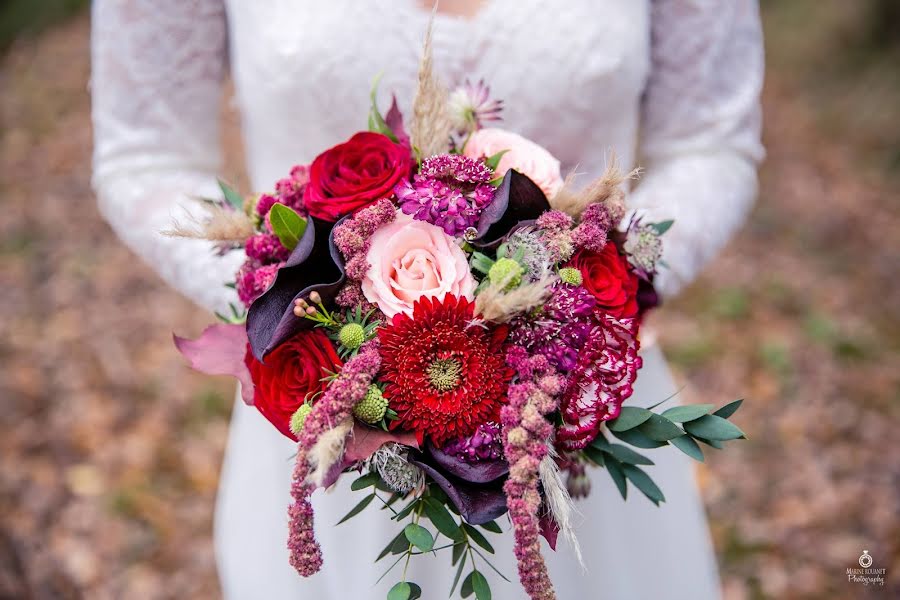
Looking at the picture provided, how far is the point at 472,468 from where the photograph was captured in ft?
3.60

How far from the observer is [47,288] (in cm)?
A: 488

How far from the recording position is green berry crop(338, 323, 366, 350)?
112cm

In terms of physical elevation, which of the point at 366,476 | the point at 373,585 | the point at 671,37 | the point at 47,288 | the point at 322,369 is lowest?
the point at 47,288

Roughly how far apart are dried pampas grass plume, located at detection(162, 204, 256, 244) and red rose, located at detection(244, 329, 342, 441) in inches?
9.4

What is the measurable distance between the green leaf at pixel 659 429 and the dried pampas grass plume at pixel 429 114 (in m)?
0.56

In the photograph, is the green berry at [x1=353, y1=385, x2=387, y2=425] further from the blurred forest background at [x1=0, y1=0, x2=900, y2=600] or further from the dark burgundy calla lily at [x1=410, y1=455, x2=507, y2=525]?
the blurred forest background at [x1=0, y1=0, x2=900, y2=600]

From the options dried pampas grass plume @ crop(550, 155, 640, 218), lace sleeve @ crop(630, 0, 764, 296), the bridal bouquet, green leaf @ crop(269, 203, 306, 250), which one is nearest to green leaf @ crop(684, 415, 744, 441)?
the bridal bouquet

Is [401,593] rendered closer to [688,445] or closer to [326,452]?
[326,452]

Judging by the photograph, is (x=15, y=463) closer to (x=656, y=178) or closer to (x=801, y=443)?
(x=656, y=178)

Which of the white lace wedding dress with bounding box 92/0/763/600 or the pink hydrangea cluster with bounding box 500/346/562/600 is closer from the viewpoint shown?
the pink hydrangea cluster with bounding box 500/346/562/600

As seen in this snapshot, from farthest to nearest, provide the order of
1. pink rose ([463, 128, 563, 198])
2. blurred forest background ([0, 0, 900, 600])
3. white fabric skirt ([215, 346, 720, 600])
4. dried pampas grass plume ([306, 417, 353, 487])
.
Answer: blurred forest background ([0, 0, 900, 600])
white fabric skirt ([215, 346, 720, 600])
pink rose ([463, 128, 563, 198])
dried pampas grass plume ([306, 417, 353, 487])

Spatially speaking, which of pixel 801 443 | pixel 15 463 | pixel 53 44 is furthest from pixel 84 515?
pixel 53 44

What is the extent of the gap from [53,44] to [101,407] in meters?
5.82

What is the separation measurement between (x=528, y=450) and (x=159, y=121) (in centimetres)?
124
